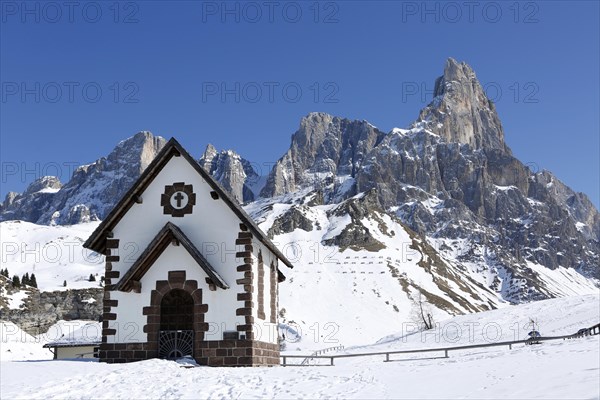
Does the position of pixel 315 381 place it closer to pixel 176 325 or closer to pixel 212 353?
pixel 212 353

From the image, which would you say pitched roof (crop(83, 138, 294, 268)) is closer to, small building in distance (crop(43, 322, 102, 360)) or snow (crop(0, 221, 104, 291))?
small building in distance (crop(43, 322, 102, 360))

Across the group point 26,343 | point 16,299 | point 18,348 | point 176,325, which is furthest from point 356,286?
point 176,325

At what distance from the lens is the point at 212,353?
83.1 feet

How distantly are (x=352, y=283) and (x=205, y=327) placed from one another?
120 meters

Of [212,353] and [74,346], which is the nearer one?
Result: [212,353]

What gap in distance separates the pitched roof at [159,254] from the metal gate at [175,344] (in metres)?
2.38

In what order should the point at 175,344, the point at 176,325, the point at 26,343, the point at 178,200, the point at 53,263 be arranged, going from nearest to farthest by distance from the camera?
the point at 175,344 → the point at 176,325 → the point at 178,200 → the point at 26,343 → the point at 53,263

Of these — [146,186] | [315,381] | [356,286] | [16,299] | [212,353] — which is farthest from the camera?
[356,286]

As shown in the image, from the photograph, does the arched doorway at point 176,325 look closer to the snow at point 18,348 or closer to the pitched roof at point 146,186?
the pitched roof at point 146,186

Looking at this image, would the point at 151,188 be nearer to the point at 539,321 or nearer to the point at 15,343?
the point at 15,343

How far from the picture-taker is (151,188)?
2762cm

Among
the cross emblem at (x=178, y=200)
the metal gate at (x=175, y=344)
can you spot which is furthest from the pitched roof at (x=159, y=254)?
the metal gate at (x=175, y=344)

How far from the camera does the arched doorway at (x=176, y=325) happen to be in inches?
1008

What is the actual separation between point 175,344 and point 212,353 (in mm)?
1564
